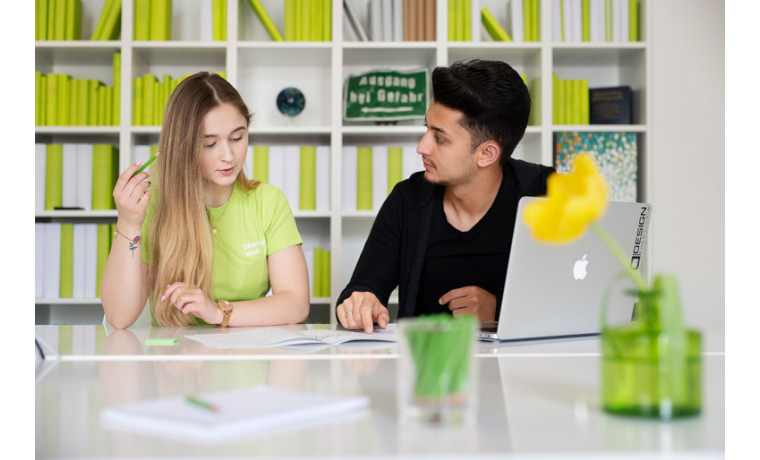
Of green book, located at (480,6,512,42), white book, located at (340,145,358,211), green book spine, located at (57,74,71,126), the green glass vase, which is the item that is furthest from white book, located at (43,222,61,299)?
the green glass vase

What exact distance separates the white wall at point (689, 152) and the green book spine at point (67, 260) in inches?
97.5

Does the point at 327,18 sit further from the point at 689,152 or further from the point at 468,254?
the point at 689,152

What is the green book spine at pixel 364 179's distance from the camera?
2.97 meters

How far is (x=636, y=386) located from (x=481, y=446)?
0.58 feet

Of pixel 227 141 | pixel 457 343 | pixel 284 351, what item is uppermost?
pixel 227 141

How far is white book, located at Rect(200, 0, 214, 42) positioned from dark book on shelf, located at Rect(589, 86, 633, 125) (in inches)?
67.0

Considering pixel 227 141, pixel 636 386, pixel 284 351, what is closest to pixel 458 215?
pixel 227 141

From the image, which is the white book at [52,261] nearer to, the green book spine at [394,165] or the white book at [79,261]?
the white book at [79,261]

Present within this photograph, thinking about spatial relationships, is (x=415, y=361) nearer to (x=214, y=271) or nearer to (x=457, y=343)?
(x=457, y=343)

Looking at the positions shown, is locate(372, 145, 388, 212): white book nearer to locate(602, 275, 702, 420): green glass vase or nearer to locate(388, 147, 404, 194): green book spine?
locate(388, 147, 404, 194): green book spine

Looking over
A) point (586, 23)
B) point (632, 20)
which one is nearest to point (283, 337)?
point (586, 23)

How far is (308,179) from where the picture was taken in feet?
9.71

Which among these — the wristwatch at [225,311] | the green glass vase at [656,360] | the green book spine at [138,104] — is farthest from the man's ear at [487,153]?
the green book spine at [138,104]

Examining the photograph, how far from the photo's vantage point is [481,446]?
0.61 m
